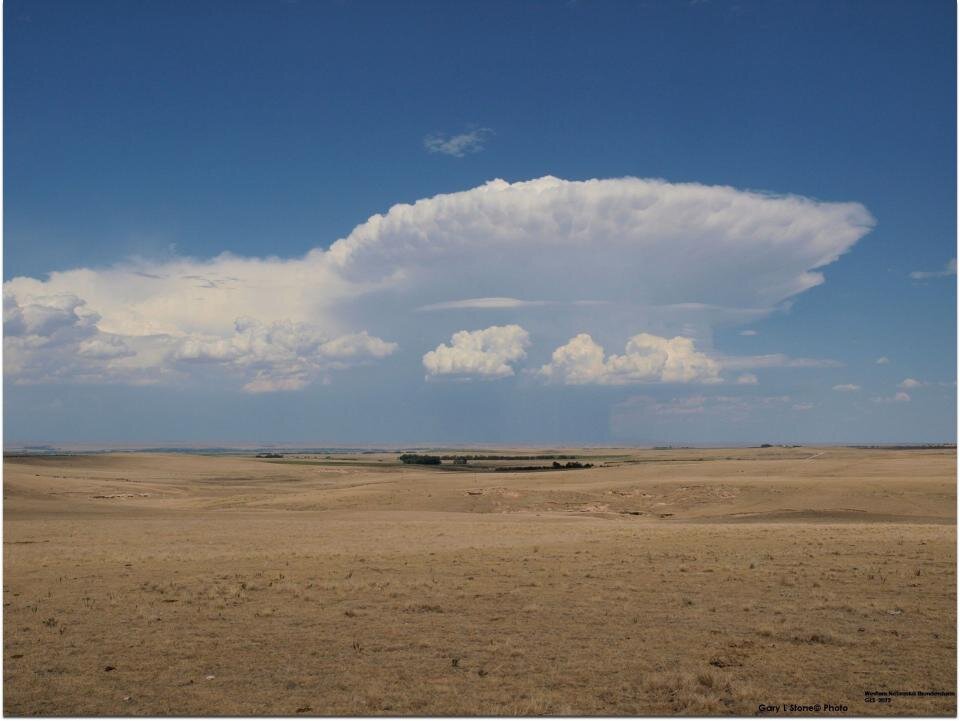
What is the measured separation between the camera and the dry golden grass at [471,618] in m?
12.7

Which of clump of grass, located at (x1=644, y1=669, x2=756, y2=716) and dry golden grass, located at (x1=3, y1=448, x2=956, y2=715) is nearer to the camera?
clump of grass, located at (x1=644, y1=669, x2=756, y2=716)

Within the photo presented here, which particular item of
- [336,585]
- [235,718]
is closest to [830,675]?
[235,718]

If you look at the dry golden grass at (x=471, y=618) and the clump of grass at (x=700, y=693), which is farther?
the dry golden grass at (x=471, y=618)

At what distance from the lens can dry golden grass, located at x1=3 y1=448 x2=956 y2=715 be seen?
1266cm

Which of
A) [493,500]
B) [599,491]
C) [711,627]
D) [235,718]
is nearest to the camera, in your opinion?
[235,718]

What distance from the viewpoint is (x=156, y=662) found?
47.9 feet

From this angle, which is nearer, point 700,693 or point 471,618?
point 700,693

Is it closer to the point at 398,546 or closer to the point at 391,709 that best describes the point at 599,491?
the point at 398,546

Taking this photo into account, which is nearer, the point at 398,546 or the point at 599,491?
the point at 398,546

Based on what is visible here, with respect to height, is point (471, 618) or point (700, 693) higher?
point (700, 693)

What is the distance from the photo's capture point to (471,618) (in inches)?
712

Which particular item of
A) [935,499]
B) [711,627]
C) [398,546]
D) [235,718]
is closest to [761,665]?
[711,627]

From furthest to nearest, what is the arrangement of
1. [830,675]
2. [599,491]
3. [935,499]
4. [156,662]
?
[599,491]
[935,499]
[156,662]
[830,675]

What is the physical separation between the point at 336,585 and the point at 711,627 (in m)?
10.6
